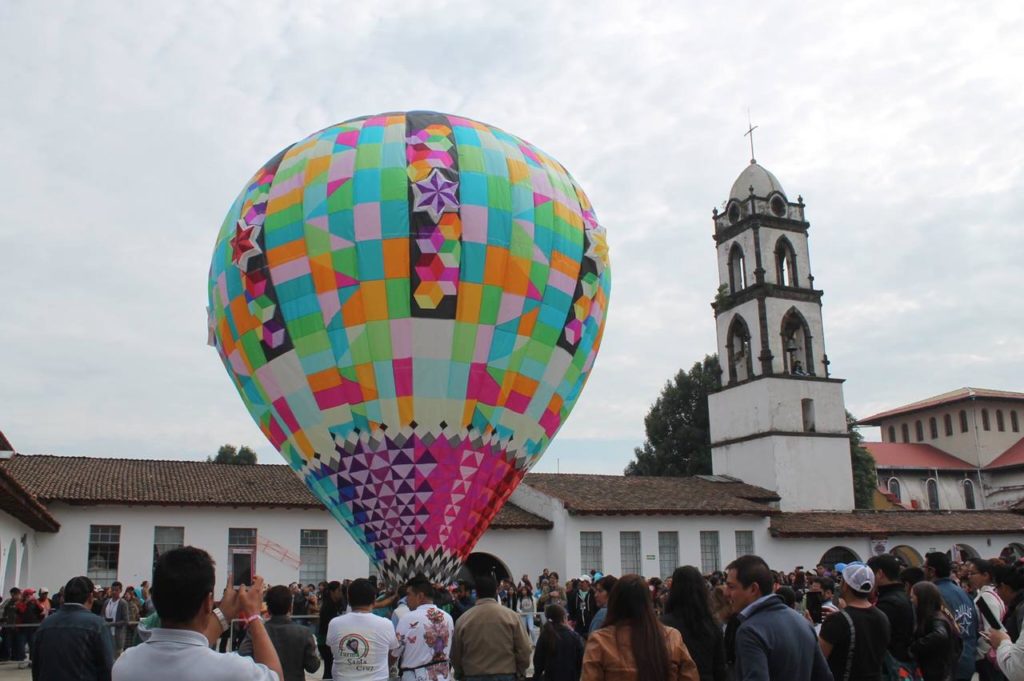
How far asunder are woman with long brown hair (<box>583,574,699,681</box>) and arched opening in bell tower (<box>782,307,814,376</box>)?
3630 cm

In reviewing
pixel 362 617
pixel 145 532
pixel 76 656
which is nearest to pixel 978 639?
pixel 362 617

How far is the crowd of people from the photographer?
326 cm

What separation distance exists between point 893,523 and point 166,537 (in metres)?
25.5

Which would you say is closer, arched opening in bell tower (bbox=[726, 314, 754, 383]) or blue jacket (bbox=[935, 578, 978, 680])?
blue jacket (bbox=[935, 578, 978, 680])

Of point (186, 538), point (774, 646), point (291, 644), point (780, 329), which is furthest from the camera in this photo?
point (780, 329)

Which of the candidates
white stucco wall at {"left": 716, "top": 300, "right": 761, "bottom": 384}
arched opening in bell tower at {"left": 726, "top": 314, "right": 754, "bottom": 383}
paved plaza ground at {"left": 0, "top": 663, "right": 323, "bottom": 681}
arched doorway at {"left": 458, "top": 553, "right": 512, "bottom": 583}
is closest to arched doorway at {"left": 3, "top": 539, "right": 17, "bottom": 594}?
paved plaza ground at {"left": 0, "top": 663, "right": 323, "bottom": 681}

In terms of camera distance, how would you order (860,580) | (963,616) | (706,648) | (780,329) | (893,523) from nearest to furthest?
(706,648) → (860,580) → (963,616) → (893,523) → (780,329)

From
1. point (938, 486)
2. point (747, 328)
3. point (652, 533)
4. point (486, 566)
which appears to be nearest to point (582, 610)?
point (486, 566)

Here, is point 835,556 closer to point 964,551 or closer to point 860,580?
point 964,551

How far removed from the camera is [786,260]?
135ft

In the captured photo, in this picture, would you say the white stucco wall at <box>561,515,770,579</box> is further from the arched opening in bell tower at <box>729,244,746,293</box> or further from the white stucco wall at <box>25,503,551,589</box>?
the arched opening in bell tower at <box>729,244,746,293</box>

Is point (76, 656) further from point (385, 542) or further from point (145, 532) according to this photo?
point (145, 532)

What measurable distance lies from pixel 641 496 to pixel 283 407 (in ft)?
68.9

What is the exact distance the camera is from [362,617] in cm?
704
